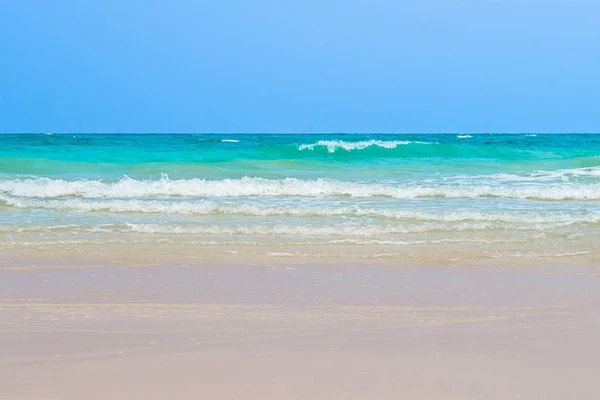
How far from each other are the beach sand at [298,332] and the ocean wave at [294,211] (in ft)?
10.6

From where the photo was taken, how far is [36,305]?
16.8 feet

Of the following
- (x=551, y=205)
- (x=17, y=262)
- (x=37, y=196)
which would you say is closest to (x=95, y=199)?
(x=37, y=196)

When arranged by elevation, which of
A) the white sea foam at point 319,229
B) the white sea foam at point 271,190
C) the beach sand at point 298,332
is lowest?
the beach sand at point 298,332

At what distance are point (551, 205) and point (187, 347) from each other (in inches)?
359

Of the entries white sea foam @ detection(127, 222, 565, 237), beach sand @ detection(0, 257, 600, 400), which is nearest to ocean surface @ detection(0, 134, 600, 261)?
white sea foam @ detection(127, 222, 565, 237)

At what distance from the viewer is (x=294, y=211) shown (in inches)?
414

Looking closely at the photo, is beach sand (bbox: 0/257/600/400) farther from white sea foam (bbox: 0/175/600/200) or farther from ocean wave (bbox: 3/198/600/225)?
white sea foam (bbox: 0/175/600/200)

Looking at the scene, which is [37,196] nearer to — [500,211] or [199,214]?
[199,214]

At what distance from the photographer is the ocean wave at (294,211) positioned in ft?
32.0

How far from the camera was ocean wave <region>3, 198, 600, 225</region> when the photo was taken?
9.77 metres

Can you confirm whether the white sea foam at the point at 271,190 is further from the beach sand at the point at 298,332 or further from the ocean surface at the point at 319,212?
the beach sand at the point at 298,332

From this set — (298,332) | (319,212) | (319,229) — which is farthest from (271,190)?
(298,332)

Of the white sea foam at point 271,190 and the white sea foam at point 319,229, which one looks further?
the white sea foam at point 271,190

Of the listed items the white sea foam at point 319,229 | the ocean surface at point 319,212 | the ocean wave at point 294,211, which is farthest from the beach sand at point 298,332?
the ocean wave at point 294,211
